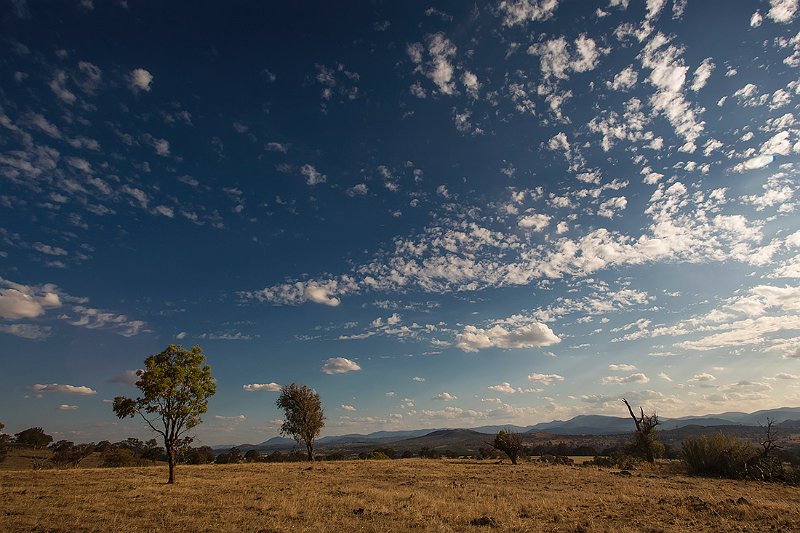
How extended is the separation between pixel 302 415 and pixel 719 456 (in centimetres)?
5086

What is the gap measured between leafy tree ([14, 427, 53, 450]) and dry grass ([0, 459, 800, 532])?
53.3 m

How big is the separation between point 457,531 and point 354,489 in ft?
42.6

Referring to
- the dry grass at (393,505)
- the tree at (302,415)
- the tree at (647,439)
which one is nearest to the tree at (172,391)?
the dry grass at (393,505)

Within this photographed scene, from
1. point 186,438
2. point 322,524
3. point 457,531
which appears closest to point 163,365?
point 186,438

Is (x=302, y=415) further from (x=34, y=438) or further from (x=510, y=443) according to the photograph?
(x=34, y=438)

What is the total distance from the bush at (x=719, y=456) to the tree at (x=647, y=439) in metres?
14.3

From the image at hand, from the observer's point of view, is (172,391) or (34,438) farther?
(34,438)

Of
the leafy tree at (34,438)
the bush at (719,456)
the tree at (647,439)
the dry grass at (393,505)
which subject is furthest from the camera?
the leafy tree at (34,438)

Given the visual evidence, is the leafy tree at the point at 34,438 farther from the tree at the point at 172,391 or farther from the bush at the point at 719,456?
the bush at the point at 719,456

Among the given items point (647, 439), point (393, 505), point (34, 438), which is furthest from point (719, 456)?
point (34, 438)

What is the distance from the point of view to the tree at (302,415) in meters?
60.9

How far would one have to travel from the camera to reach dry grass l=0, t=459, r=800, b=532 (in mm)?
14992

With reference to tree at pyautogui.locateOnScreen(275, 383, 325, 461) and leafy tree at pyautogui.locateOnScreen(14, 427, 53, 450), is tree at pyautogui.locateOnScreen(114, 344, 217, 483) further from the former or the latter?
leafy tree at pyautogui.locateOnScreen(14, 427, 53, 450)

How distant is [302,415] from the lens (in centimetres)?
6141
